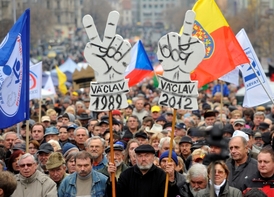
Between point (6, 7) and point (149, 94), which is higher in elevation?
point (6, 7)

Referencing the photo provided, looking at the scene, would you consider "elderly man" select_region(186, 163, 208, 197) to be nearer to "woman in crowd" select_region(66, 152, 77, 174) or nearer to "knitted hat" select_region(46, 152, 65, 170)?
"knitted hat" select_region(46, 152, 65, 170)

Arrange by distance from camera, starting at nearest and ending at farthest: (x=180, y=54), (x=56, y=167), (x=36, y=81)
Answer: (x=180, y=54) < (x=56, y=167) < (x=36, y=81)

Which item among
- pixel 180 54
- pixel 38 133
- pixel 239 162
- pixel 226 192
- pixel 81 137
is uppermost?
pixel 180 54

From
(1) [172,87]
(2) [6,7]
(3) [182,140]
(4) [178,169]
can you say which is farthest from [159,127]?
(2) [6,7]

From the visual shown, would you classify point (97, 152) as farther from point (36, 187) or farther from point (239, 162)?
point (239, 162)

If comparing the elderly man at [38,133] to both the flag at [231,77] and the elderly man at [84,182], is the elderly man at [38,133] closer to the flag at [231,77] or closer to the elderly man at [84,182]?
the flag at [231,77]

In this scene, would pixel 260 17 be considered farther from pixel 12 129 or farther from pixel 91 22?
pixel 91 22

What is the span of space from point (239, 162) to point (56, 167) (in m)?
1.98

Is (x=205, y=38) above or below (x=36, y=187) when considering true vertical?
above

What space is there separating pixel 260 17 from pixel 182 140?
5831 cm

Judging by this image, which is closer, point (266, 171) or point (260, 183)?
point (266, 171)

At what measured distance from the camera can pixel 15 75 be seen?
13.1 m

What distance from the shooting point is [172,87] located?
1033cm

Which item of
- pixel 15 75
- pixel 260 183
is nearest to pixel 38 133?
pixel 15 75
